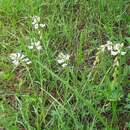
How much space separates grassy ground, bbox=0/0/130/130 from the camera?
6.79 feet

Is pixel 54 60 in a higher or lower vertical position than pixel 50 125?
higher

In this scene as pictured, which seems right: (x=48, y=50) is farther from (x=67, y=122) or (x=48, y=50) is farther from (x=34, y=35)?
(x=67, y=122)

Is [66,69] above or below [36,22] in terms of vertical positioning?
below

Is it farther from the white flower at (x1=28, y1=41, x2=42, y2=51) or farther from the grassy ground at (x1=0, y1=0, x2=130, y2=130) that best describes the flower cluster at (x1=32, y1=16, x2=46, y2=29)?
the white flower at (x1=28, y1=41, x2=42, y2=51)

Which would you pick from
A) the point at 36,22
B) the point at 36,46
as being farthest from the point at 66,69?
the point at 36,22

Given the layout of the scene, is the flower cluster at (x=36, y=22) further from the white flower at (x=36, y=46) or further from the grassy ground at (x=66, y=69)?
the white flower at (x=36, y=46)

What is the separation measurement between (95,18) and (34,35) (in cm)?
47

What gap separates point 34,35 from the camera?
2.63 metres

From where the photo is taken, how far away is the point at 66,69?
223cm

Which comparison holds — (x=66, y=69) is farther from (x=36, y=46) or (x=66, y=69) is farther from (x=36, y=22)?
(x=36, y=22)

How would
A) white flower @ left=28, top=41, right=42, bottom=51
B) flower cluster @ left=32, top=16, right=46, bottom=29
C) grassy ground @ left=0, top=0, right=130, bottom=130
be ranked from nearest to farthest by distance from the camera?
1. grassy ground @ left=0, top=0, right=130, bottom=130
2. white flower @ left=28, top=41, right=42, bottom=51
3. flower cluster @ left=32, top=16, right=46, bottom=29

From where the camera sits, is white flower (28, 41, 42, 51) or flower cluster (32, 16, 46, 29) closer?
white flower (28, 41, 42, 51)

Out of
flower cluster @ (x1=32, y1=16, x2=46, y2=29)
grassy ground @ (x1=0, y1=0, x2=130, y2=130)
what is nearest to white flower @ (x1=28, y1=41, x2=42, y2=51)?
grassy ground @ (x1=0, y1=0, x2=130, y2=130)

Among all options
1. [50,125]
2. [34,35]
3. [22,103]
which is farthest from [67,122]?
[34,35]
